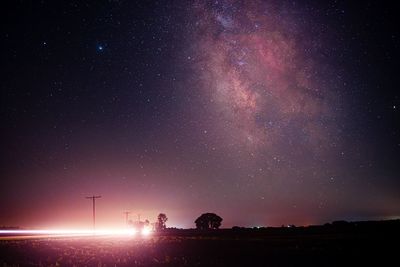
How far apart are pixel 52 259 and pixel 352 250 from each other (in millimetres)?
22558

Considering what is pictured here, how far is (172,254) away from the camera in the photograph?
3064 cm

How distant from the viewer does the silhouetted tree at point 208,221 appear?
12750 centimetres

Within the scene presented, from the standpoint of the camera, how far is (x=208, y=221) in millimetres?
128750

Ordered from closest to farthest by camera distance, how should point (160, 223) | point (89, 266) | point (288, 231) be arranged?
point (89, 266) < point (288, 231) < point (160, 223)

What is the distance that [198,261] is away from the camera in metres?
26.4

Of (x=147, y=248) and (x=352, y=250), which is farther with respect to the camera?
(x=147, y=248)

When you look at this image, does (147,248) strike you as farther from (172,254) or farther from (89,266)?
(89,266)

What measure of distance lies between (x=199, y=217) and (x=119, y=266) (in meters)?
110

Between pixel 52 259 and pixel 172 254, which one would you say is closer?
pixel 52 259

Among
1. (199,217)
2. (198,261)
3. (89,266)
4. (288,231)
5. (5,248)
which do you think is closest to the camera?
(89,266)

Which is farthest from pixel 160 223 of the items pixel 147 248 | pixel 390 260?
pixel 390 260

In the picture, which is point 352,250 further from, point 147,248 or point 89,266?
point 89,266

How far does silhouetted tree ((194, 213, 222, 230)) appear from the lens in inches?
5020

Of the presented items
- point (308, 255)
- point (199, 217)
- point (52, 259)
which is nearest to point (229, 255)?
point (308, 255)
